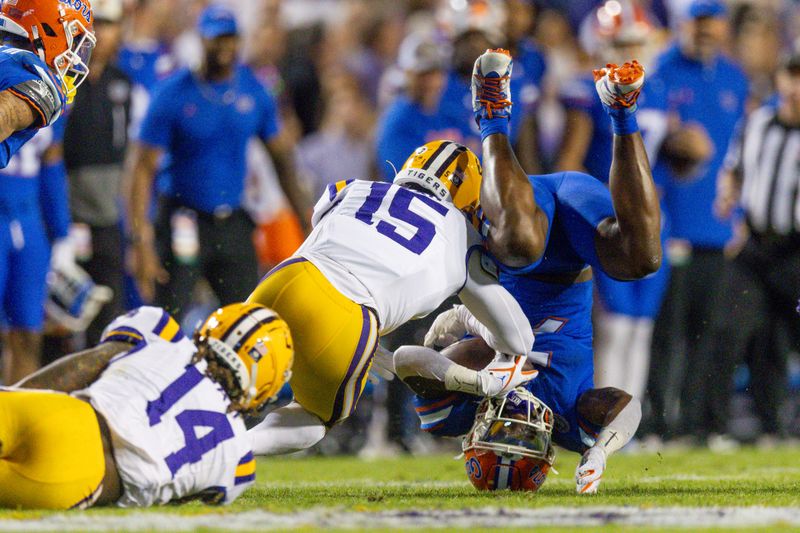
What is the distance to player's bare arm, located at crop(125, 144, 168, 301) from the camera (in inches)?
287

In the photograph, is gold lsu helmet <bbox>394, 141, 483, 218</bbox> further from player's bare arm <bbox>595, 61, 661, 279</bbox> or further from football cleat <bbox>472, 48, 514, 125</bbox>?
player's bare arm <bbox>595, 61, 661, 279</bbox>

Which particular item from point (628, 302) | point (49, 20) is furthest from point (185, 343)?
point (628, 302)

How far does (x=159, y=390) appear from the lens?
148 inches

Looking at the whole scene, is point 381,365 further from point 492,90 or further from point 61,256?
point 61,256

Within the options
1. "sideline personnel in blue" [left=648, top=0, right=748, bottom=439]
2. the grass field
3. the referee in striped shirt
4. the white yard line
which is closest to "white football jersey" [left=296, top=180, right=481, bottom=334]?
the grass field

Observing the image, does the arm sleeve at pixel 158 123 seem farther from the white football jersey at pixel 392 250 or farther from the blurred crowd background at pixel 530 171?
the white football jersey at pixel 392 250

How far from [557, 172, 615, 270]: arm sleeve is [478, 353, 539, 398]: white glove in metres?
0.48

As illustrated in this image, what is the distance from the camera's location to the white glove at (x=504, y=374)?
463cm

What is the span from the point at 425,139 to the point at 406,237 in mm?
3209

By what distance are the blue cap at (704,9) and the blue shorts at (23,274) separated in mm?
4244

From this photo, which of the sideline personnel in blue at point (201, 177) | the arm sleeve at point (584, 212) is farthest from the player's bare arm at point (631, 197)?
the sideline personnel in blue at point (201, 177)

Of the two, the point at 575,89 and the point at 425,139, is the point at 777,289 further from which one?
the point at 425,139

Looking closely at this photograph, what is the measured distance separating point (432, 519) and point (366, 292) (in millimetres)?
1075

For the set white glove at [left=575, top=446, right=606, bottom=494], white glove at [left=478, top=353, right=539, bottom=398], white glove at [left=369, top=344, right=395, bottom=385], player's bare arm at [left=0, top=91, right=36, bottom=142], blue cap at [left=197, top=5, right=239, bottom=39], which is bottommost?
Answer: white glove at [left=575, top=446, right=606, bottom=494]
